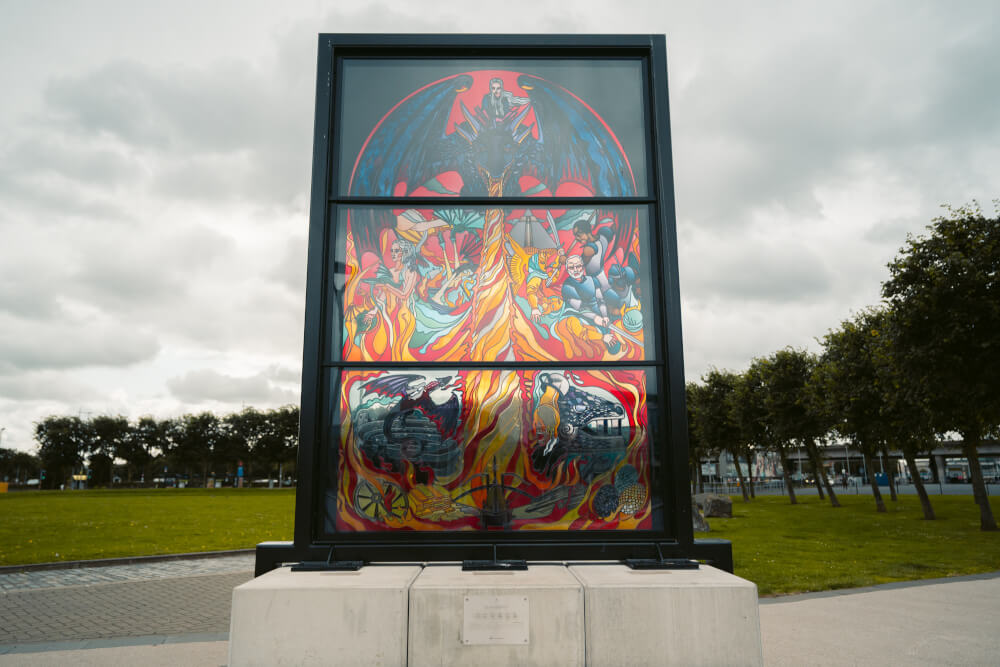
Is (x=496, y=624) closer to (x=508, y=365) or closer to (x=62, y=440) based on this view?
(x=508, y=365)

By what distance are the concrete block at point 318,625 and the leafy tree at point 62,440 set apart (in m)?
89.9

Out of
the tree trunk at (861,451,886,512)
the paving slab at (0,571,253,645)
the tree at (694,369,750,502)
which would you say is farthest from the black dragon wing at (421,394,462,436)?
the tree at (694,369,750,502)

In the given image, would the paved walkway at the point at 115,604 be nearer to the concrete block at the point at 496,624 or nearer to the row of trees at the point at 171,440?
the concrete block at the point at 496,624

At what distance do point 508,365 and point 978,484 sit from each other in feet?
67.7

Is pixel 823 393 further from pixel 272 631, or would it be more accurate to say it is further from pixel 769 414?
pixel 272 631

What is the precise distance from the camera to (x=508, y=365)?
13.4 ft

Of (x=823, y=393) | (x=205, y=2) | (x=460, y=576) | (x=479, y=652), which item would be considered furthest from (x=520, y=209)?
(x=823, y=393)

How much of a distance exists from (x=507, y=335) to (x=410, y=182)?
1.33m

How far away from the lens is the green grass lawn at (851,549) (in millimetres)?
10000

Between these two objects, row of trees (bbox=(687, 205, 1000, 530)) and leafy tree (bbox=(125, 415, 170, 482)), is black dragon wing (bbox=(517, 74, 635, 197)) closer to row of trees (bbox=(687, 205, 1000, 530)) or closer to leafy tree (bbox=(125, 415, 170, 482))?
row of trees (bbox=(687, 205, 1000, 530))

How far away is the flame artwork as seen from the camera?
12.9 ft

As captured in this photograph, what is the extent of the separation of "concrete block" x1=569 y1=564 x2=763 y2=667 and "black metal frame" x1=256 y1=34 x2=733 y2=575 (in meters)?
0.53

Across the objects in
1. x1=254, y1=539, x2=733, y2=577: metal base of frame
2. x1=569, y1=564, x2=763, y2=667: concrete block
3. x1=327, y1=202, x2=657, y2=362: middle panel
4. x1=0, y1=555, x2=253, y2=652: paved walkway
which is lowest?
x1=0, y1=555, x2=253, y2=652: paved walkway

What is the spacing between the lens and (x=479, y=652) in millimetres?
3104
